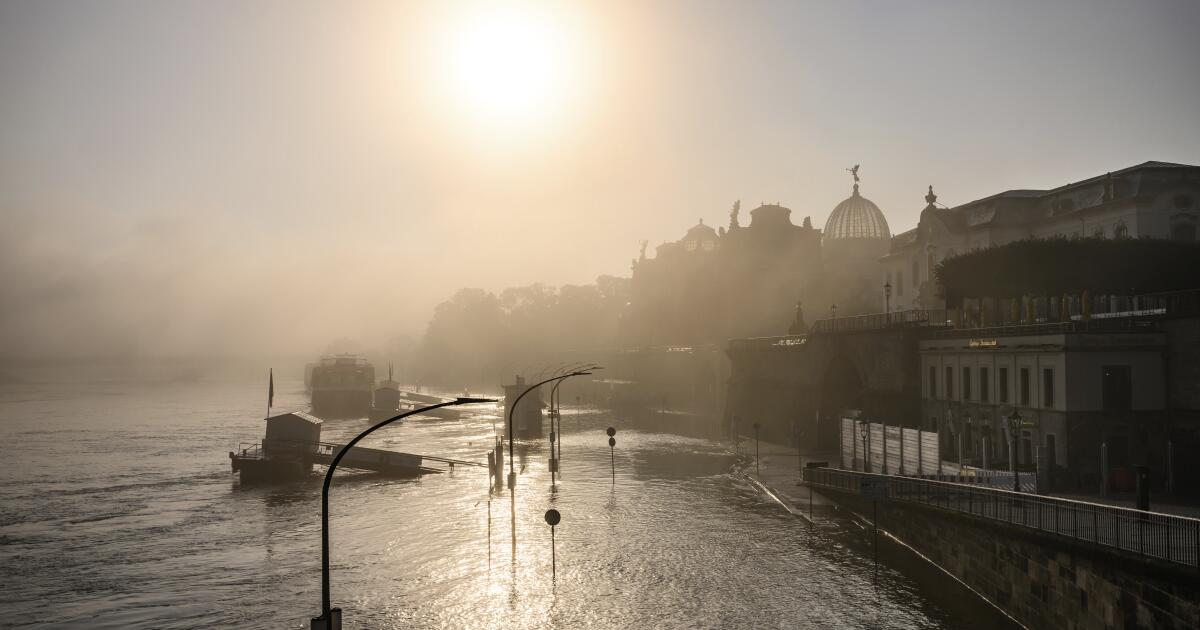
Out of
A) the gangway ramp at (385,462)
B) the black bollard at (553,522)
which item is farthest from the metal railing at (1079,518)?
the gangway ramp at (385,462)

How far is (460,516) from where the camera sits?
5247cm

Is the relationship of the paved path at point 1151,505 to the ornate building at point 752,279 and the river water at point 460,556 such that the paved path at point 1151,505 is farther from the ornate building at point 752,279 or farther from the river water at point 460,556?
the ornate building at point 752,279

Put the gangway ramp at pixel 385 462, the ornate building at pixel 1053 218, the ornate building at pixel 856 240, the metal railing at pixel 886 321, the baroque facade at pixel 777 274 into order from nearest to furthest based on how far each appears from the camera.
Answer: the metal railing at pixel 886 321
the ornate building at pixel 1053 218
the gangway ramp at pixel 385 462
the baroque facade at pixel 777 274
the ornate building at pixel 856 240

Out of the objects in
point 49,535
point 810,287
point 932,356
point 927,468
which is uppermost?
point 810,287

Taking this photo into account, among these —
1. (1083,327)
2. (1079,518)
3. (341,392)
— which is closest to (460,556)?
(1079,518)

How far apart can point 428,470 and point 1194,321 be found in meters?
53.6

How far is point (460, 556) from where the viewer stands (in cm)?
4244

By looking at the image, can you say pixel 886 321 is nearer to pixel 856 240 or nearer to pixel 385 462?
pixel 385 462

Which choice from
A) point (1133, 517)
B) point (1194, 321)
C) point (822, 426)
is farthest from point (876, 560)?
point (822, 426)

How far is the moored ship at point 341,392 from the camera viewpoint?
499 ft

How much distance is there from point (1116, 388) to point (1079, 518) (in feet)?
57.8

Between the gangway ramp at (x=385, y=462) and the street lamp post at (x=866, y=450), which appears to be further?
the gangway ramp at (x=385, y=462)

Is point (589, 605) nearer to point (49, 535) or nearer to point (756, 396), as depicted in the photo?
point (49, 535)

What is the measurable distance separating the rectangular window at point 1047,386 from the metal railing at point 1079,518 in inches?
364
